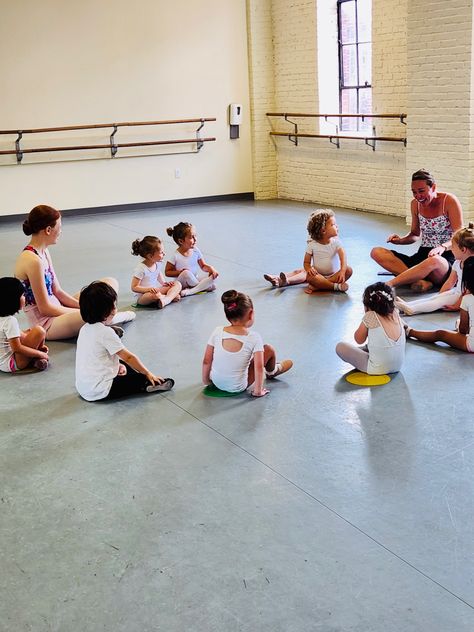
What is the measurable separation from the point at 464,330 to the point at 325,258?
178 centimetres

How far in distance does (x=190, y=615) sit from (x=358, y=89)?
362 inches

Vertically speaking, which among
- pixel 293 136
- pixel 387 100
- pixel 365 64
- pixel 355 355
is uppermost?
pixel 365 64

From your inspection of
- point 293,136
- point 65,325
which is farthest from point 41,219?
point 293,136

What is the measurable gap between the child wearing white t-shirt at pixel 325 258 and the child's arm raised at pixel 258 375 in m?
2.14

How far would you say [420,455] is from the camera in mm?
3170

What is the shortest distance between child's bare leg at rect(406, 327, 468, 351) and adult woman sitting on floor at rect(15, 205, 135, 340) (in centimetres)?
209

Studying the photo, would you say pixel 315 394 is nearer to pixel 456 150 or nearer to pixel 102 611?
pixel 102 611

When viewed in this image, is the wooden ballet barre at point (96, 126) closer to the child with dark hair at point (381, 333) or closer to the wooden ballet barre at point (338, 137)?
the wooden ballet barre at point (338, 137)

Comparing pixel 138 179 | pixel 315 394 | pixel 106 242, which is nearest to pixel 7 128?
pixel 138 179

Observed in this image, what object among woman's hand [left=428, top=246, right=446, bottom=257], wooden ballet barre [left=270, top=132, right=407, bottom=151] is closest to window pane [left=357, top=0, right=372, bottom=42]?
wooden ballet barre [left=270, top=132, right=407, bottom=151]

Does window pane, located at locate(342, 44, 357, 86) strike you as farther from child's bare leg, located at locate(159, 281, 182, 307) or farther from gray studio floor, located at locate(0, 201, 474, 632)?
gray studio floor, located at locate(0, 201, 474, 632)

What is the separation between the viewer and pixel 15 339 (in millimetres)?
4449

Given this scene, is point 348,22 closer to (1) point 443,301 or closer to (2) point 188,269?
(2) point 188,269

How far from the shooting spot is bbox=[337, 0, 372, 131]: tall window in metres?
10.1
